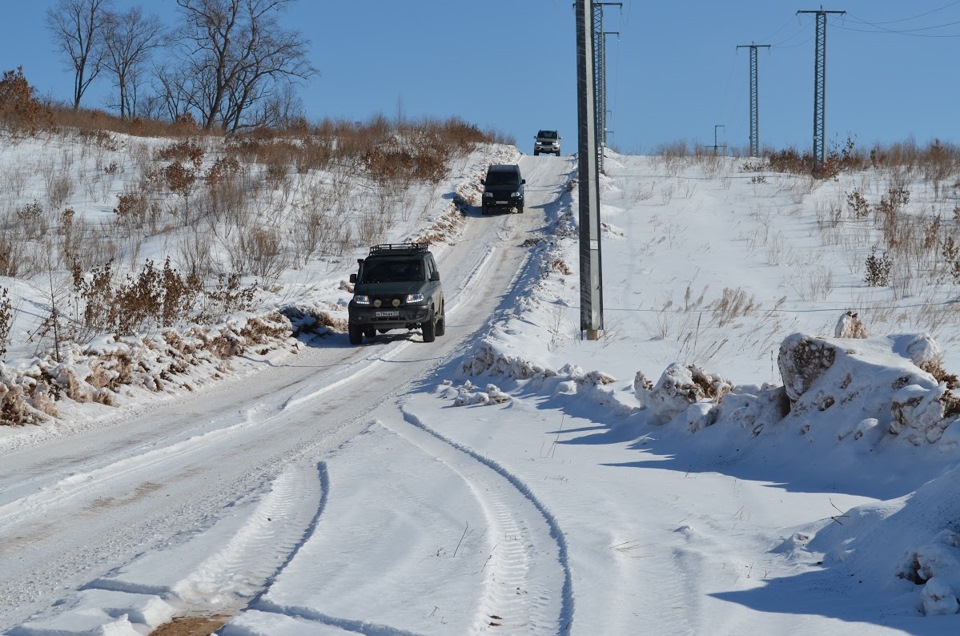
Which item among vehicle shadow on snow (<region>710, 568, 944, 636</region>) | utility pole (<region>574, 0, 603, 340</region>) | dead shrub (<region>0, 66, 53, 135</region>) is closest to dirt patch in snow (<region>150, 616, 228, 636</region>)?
vehicle shadow on snow (<region>710, 568, 944, 636</region>)

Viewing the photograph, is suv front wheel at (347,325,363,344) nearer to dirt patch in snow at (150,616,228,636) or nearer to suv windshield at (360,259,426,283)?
suv windshield at (360,259,426,283)

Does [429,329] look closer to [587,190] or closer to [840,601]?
[587,190]

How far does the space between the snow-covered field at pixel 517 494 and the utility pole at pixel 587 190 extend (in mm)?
1278

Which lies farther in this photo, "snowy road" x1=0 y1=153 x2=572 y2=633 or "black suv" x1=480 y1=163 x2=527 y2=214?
"black suv" x1=480 y1=163 x2=527 y2=214

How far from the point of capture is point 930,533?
4.45 metres

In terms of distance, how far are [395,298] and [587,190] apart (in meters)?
4.64

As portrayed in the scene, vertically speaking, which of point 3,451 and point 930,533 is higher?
point 930,533

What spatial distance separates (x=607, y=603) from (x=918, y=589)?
1.41 meters

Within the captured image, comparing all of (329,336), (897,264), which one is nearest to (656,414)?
(329,336)

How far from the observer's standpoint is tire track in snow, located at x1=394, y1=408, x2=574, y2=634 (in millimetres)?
4336

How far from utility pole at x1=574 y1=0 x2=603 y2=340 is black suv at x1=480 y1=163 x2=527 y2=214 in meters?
22.4

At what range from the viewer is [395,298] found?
63.1 ft

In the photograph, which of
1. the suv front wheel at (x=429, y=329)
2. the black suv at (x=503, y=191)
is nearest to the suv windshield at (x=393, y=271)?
the suv front wheel at (x=429, y=329)

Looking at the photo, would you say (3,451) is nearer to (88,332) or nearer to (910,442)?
(88,332)
